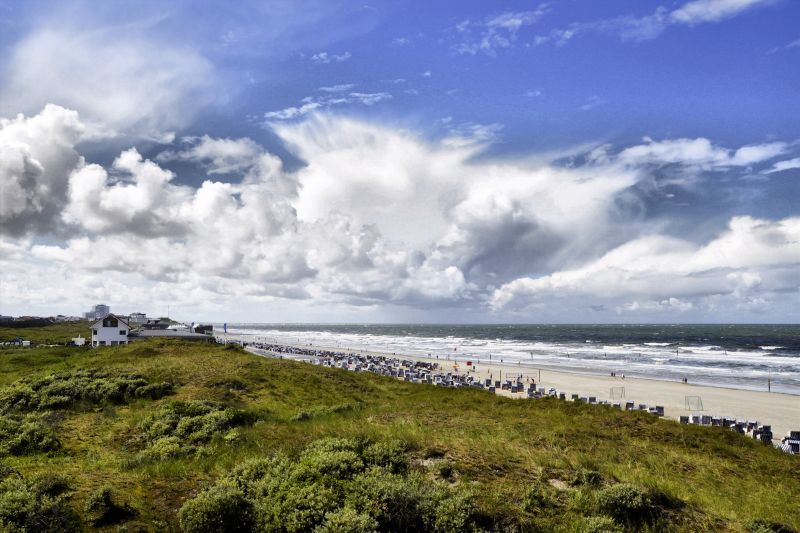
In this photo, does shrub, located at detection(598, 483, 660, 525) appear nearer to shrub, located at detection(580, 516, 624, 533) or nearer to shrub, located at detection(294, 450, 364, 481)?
shrub, located at detection(580, 516, 624, 533)

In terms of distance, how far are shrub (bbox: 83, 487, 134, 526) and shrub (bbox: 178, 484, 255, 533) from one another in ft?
3.77

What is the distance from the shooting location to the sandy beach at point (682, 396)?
1357 inches

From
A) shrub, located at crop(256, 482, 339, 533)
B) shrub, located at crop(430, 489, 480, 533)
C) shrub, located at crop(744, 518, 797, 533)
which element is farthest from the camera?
shrub, located at crop(744, 518, 797, 533)

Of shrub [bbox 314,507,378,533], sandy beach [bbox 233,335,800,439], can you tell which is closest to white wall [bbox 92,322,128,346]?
sandy beach [bbox 233,335,800,439]

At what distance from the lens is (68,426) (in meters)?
18.0

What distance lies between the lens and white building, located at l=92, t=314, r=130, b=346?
7019cm

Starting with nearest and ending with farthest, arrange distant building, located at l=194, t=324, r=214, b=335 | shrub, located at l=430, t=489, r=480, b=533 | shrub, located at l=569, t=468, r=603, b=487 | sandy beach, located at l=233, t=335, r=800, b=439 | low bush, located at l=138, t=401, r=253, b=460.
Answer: shrub, located at l=430, t=489, r=480, b=533 → shrub, located at l=569, t=468, r=603, b=487 → low bush, located at l=138, t=401, r=253, b=460 → sandy beach, located at l=233, t=335, r=800, b=439 → distant building, located at l=194, t=324, r=214, b=335

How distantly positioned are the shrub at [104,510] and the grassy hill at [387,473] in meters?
0.02

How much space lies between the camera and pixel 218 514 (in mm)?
7293

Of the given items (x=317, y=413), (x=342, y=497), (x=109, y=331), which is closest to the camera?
(x=342, y=497)

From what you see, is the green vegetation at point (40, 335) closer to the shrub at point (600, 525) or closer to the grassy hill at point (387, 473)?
the grassy hill at point (387, 473)

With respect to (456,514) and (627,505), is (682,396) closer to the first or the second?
(627,505)

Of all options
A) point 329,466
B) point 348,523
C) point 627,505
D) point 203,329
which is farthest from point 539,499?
point 203,329

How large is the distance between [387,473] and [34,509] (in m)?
5.91
